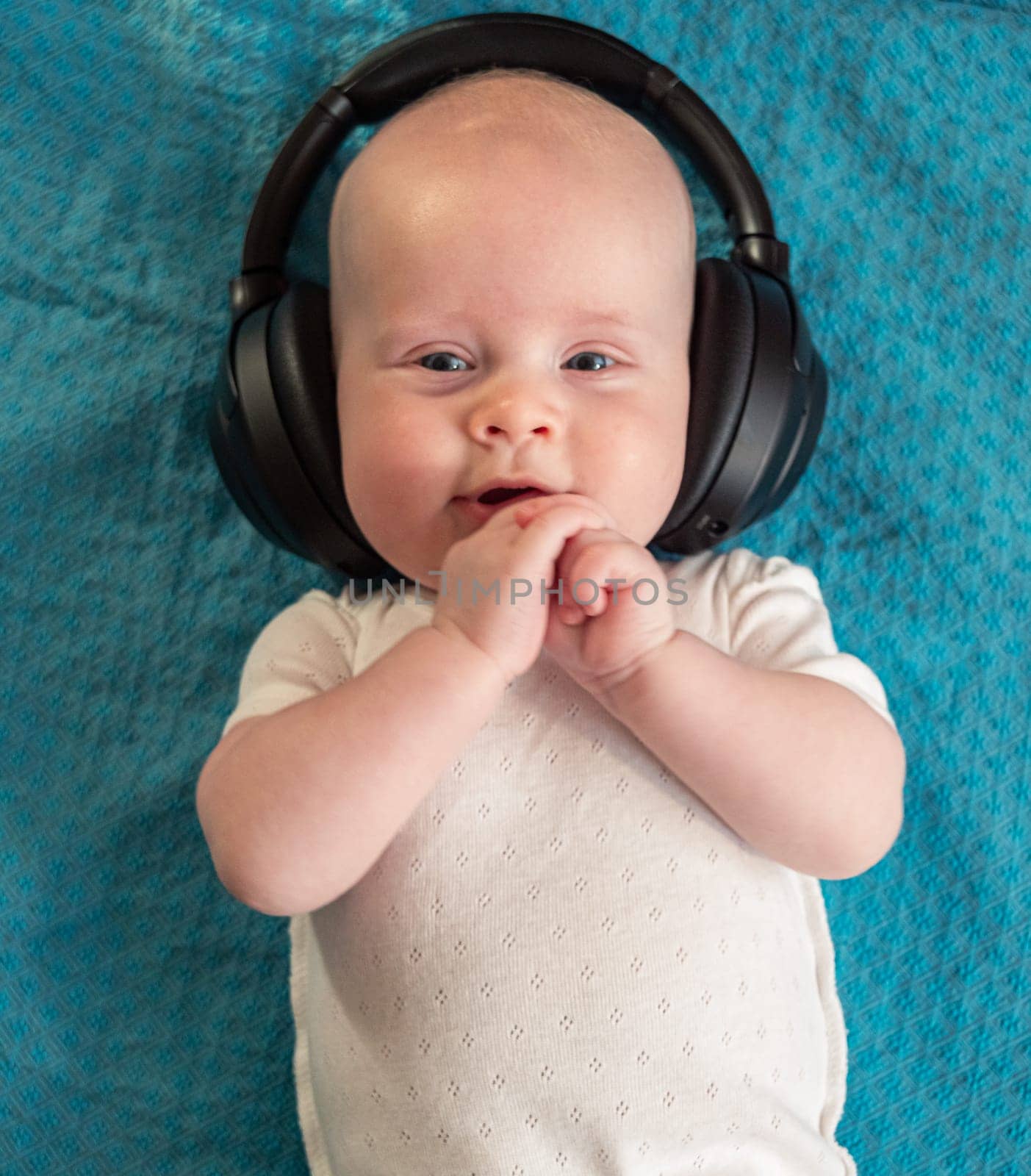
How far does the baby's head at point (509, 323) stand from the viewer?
0.91 meters

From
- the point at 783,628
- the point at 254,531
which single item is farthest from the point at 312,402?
the point at 783,628

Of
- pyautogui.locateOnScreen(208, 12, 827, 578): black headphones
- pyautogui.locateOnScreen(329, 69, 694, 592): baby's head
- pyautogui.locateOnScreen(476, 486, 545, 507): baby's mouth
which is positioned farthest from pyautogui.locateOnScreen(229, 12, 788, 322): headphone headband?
pyautogui.locateOnScreen(476, 486, 545, 507): baby's mouth

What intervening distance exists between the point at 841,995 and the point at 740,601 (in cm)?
44

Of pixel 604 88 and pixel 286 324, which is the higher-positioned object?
pixel 604 88

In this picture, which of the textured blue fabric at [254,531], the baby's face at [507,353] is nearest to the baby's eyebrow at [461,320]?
the baby's face at [507,353]

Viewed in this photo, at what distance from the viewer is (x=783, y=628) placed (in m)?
1.05

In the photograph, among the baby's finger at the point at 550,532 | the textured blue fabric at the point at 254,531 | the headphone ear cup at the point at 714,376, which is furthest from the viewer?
the textured blue fabric at the point at 254,531

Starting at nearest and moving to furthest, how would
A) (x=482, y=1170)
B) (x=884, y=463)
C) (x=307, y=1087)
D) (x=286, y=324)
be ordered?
(x=482, y=1170), (x=286, y=324), (x=307, y=1087), (x=884, y=463)

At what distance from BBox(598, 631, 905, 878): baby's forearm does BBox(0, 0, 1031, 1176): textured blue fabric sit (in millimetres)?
242

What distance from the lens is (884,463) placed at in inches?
48.3

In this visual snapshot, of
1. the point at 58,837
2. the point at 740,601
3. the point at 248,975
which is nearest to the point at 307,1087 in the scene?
the point at 248,975

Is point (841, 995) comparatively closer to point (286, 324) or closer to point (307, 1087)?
point (307, 1087)

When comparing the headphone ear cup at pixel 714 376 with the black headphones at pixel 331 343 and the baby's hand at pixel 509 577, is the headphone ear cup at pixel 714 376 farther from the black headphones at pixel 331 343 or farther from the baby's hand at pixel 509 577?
the baby's hand at pixel 509 577

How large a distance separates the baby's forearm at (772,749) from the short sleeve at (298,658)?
28 centimetres
